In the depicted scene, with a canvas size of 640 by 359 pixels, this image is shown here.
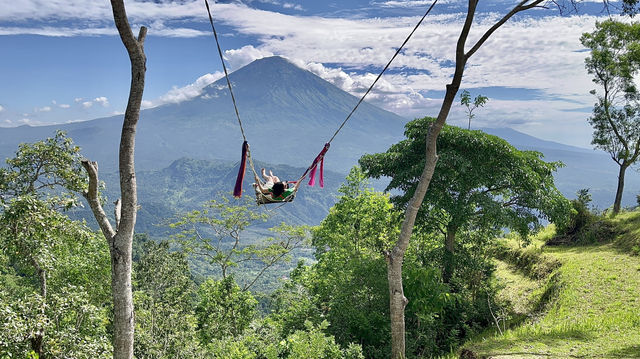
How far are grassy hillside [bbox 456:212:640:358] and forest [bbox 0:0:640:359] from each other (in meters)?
0.05

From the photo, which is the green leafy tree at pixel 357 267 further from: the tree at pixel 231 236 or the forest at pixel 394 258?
the tree at pixel 231 236

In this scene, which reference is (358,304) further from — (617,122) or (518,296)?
(617,122)

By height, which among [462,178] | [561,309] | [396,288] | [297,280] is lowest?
[297,280]

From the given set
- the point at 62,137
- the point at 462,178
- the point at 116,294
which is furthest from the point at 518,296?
the point at 62,137

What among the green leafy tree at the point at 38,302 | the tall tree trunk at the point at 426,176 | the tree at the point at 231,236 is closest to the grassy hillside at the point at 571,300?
the tall tree trunk at the point at 426,176

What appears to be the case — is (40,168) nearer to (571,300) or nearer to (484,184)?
(484,184)

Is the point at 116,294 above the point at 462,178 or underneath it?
underneath

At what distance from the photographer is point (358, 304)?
32.4 ft

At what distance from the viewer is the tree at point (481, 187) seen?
10680 millimetres

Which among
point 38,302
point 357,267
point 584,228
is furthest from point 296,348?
point 584,228

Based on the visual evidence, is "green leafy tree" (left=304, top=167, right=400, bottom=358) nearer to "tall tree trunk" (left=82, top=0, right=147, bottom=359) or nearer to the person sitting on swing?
the person sitting on swing

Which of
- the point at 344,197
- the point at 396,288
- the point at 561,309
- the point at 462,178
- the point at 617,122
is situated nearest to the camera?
the point at 396,288

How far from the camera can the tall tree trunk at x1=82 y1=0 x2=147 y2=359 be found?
470 centimetres

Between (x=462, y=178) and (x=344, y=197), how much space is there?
4242 millimetres
